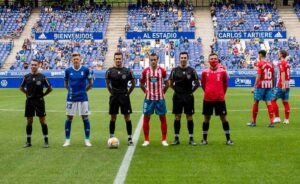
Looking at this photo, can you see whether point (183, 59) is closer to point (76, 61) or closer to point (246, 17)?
point (76, 61)

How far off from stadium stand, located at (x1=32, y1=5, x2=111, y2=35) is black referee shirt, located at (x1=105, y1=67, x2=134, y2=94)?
46.6m

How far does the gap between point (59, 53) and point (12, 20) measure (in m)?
11.0

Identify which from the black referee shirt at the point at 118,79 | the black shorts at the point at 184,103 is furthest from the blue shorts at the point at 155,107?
the black referee shirt at the point at 118,79

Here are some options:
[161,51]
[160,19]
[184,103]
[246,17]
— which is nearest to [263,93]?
[184,103]

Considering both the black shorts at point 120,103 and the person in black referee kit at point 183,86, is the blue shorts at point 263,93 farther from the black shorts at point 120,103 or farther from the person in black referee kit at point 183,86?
the black shorts at point 120,103

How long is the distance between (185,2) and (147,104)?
2144 inches

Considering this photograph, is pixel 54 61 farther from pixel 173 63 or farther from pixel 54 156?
pixel 54 156

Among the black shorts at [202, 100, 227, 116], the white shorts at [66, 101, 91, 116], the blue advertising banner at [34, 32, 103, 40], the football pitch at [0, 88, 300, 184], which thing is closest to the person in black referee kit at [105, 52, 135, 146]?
the white shorts at [66, 101, 91, 116]

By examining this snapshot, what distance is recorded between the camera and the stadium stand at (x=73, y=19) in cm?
6009

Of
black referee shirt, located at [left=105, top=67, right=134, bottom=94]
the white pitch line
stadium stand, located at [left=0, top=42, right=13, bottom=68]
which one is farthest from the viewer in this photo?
stadium stand, located at [left=0, top=42, right=13, bottom=68]

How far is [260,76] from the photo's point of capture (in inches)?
663

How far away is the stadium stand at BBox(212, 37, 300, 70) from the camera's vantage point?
4988cm

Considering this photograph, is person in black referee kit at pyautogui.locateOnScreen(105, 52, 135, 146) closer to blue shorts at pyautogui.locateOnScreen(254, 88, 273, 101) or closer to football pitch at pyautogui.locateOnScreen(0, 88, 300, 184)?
football pitch at pyautogui.locateOnScreen(0, 88, 300, 184)

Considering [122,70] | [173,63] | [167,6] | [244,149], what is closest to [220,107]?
[244,149]
